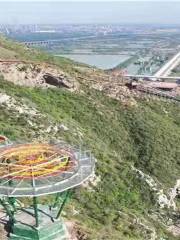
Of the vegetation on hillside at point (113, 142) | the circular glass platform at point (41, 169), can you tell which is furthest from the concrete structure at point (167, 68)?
the circular glass platform at point (41, 169)

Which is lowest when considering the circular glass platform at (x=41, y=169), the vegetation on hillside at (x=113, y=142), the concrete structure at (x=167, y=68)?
the concrete structure at (x=167, y=68)

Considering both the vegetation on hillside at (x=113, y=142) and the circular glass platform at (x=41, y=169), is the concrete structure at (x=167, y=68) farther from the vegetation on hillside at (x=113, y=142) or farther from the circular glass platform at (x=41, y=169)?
the circular glass platform at (x=41, y=169)

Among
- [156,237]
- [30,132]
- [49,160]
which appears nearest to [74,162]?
[49,160]

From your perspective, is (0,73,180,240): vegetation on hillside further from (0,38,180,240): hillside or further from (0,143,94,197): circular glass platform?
(0,143,94,197): circular glass platform

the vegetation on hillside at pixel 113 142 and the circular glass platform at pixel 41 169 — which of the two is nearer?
the circular glass platform at pixel 41 169

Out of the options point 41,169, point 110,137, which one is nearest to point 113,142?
point 110,137

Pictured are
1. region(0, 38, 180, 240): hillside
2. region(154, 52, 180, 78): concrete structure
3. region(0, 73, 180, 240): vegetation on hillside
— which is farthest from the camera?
region(154, 52, 180, 78): concrete structure

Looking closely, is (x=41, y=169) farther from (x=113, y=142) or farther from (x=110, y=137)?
(x=110, y=137)

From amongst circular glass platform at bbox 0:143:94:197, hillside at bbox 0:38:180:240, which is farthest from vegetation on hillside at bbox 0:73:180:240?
circular glass platform at bbox 0:143:94:197
